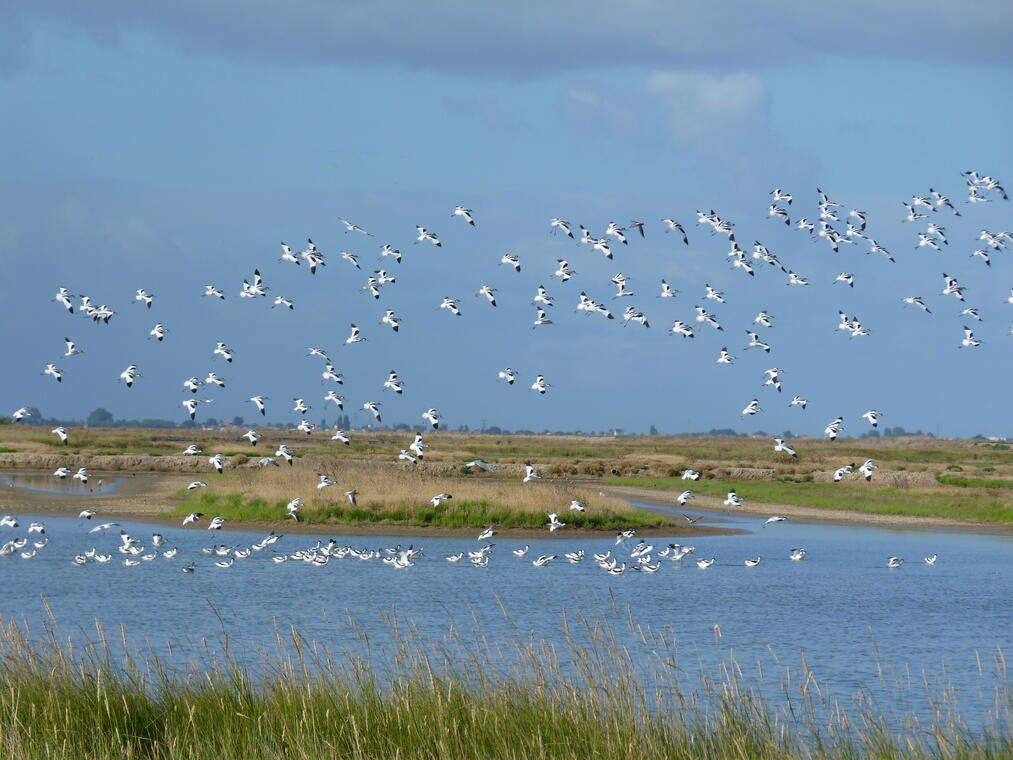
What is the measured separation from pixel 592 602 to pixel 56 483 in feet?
155

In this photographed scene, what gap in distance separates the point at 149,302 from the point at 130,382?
12.8 ft

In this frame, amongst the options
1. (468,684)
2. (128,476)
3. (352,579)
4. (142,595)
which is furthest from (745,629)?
(128,476)

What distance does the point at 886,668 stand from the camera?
80.0 ft

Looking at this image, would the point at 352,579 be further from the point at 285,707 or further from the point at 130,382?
the point at 285,707

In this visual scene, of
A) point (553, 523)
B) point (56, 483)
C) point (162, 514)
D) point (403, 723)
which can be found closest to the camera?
point (403, 723)

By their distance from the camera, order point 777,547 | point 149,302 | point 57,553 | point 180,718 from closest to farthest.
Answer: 1. point 180,718
2. point 149,302
3. point 57,553
4. point 777,547

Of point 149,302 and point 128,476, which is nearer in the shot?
point 149,302

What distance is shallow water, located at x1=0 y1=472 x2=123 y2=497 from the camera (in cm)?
6481

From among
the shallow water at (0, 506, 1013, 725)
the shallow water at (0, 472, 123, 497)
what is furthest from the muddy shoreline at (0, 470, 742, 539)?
the shallow water at (0, 506, 1013, 725)

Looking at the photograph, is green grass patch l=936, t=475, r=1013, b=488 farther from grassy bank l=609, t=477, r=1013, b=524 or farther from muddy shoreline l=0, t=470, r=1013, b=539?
muddy shoreline l=0, t=470, r=1013, b=539

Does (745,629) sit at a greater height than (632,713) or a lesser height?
lesser

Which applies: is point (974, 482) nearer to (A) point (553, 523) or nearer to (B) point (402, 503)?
(A) point (553, 523)

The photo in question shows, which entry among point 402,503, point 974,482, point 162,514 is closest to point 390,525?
point 402,503

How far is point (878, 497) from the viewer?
209 ft
